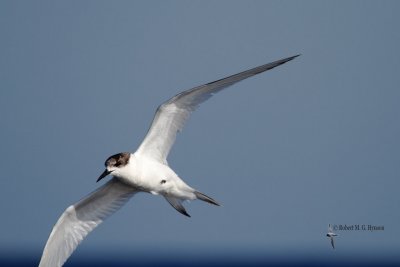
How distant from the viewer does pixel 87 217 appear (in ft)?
52.6

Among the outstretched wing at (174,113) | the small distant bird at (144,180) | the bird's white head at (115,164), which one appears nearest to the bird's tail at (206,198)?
the small distant bird at (144,180)

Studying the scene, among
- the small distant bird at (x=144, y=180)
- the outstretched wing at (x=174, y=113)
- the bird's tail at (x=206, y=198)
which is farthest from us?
the bird's tail at (x=206, y=198)

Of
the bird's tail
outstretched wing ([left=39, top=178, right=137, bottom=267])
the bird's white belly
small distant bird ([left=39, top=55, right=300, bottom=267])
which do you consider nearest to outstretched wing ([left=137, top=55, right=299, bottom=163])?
small distant bird ([left=39, top=55, right=300, bottom=267])

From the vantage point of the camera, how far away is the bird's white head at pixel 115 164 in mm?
14531

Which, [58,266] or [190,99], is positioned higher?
[190,99]

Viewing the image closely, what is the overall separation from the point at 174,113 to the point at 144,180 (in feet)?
4.13

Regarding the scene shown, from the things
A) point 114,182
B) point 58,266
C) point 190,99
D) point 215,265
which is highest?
point 190,99

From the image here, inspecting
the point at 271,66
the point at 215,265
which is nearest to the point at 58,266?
the point at 271,66

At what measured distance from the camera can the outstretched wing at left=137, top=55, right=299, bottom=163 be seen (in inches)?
570

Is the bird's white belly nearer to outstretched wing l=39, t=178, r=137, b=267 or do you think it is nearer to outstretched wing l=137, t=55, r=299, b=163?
outstretched wing l=137, t=55, r=299, b=163

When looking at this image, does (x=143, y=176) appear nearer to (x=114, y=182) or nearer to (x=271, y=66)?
(x=114, y=182)

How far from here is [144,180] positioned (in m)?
14.7

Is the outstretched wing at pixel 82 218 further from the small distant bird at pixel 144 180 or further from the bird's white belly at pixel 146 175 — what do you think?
the bird's white belly at pixel 146 175

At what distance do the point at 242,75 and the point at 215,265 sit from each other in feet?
250
